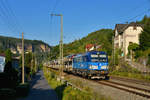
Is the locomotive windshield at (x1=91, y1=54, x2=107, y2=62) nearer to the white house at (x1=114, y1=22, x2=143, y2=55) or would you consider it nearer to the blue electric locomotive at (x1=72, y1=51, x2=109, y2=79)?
the blue electric locomotive at (x1=72, y1=51, x2=109, y2=79)

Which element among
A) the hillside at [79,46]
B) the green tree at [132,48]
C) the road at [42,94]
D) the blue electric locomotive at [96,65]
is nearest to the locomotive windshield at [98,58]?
the blue electric locomotive at [96,65]

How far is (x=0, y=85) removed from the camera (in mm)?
17906

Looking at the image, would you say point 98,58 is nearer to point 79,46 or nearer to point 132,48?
point 132,48

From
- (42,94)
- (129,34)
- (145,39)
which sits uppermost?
(129,34)

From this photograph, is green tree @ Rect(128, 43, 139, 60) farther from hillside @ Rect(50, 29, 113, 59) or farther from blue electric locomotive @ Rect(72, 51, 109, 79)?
blue electric locomotive @ Rect(72, 51, 109, 79)

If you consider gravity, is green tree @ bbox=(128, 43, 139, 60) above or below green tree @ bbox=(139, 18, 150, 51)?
below

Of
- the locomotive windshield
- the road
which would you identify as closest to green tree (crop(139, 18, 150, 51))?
the locomotive windshield

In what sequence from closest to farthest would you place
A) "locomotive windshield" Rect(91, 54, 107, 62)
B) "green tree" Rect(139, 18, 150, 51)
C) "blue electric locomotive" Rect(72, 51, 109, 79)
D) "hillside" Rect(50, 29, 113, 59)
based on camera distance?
"blue electric locomotive" Rect(72, 51, 109, 79), "locomotive windshield" Rect(91, 54, 107, 62), "green tree" Rect(139, 18, 150, 51), "hillside" Rect(50, 29, 113, 59)

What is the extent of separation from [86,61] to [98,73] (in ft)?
6.73

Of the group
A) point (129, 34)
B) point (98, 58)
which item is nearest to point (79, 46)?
point (129, 34)

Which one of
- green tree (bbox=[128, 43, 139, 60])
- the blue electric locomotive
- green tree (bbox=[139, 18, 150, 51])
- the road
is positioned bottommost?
the road

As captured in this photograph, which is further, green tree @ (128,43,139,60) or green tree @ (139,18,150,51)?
green tree @ (128,43,139,60)

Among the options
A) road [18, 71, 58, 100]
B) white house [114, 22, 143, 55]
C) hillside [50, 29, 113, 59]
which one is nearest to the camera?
road [18, 71, 58, 100]

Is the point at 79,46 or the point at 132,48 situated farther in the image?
the point at 79,46
